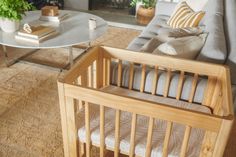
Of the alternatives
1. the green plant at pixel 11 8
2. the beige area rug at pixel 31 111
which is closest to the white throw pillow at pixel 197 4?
the beige area rug at pixel 31 111

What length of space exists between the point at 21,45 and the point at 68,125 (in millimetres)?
1183

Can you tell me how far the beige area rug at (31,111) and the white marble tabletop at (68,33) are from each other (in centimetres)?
50

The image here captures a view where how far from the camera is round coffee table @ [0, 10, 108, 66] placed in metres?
2.31

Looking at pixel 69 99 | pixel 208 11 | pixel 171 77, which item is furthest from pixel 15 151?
pixel 208 11

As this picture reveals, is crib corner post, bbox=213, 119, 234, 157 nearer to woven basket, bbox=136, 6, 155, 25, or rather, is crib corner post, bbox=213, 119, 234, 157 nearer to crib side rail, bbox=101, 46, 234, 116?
crib side rail, bbox=101, 46, 234, 116

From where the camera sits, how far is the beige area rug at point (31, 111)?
1942 millimetres

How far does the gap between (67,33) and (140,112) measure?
63.9 inches

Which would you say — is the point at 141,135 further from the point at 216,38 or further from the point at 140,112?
the point at 216,38

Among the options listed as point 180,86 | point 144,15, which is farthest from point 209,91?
point 144,15

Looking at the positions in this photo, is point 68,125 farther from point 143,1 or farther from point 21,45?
point 143,1

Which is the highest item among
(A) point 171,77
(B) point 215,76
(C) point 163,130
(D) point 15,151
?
(B) point 215,76

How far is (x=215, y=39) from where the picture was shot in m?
1.96

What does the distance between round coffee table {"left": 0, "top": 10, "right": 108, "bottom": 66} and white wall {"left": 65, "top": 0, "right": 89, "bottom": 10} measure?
1.91 meters

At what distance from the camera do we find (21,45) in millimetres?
2273
